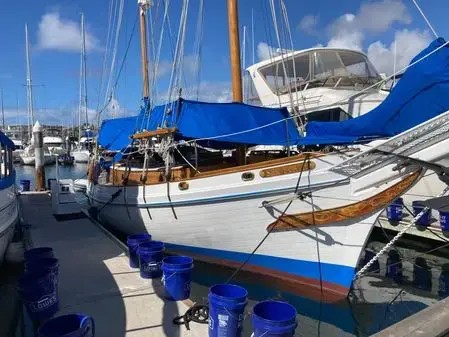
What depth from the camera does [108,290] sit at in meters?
6.25

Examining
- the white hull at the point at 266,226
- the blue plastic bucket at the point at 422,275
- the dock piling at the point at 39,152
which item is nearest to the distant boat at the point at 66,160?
the dock piling at the point at 39,152

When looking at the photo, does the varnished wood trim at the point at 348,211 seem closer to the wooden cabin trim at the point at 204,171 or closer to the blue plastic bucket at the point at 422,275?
the wooden cabin trim at the point at 204,171

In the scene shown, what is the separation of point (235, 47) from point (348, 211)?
15.4ft

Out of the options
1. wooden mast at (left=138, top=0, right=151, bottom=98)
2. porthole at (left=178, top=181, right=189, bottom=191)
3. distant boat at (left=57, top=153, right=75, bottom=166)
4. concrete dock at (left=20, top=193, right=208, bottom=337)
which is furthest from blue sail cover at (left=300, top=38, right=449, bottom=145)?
distant boat at (left=57, top=153, right=75, bottom=166)

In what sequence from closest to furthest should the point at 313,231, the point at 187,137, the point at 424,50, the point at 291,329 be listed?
1. the point at 291,329
2. the point at 424,50
3. the point at 313,231
4. the point at 187,137

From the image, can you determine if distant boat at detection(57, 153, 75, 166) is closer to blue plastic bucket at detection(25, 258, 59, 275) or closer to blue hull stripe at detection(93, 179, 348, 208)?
blue hull stripe at detection(93, 179, 348, 208)

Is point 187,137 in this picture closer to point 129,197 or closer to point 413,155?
point 129,197

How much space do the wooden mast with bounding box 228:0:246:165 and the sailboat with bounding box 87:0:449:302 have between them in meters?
0.02

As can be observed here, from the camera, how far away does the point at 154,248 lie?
6781 mm

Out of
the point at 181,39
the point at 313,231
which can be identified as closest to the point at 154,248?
the point at 313,231

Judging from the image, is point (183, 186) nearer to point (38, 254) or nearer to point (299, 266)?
point (299, 266)

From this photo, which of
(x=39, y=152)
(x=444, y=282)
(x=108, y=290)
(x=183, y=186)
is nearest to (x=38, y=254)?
(x=108, y=290)

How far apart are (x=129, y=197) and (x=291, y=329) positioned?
6775mm

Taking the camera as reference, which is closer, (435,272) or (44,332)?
(44,332)
